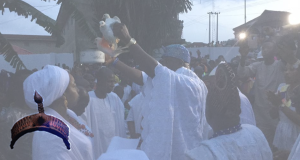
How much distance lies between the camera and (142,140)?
307cm

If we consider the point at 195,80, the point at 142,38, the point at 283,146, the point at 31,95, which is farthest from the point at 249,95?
the point at 142,38

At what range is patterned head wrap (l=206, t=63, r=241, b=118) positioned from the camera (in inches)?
87.7

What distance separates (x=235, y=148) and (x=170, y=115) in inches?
33.0

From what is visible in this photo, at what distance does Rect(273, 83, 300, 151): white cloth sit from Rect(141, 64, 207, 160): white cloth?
66.9 inches

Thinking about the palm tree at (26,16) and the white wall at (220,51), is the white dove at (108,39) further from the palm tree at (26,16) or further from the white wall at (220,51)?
the white wall at (220,51)

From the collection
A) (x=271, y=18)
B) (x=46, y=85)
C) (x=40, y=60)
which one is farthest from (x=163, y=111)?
(x=271, y=18)

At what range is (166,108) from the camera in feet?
9.40

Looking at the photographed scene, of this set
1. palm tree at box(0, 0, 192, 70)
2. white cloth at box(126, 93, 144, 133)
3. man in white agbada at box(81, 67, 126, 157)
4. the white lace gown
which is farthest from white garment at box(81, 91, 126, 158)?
palm tree at box(0, 0, 192, 70)

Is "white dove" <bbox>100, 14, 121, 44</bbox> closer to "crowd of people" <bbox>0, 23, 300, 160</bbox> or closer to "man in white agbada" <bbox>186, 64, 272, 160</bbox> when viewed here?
"crowd of people" <bbox>0, 23, 300, 160</bbox>

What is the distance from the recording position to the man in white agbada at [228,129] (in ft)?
6.95

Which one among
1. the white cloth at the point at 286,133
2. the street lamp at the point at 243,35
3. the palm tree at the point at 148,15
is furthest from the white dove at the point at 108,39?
the palm tree at the point at 148,15

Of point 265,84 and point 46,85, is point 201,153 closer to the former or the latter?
point 46,85

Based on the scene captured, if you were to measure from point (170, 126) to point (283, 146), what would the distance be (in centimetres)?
222

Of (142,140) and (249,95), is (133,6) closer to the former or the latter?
(249,95)
